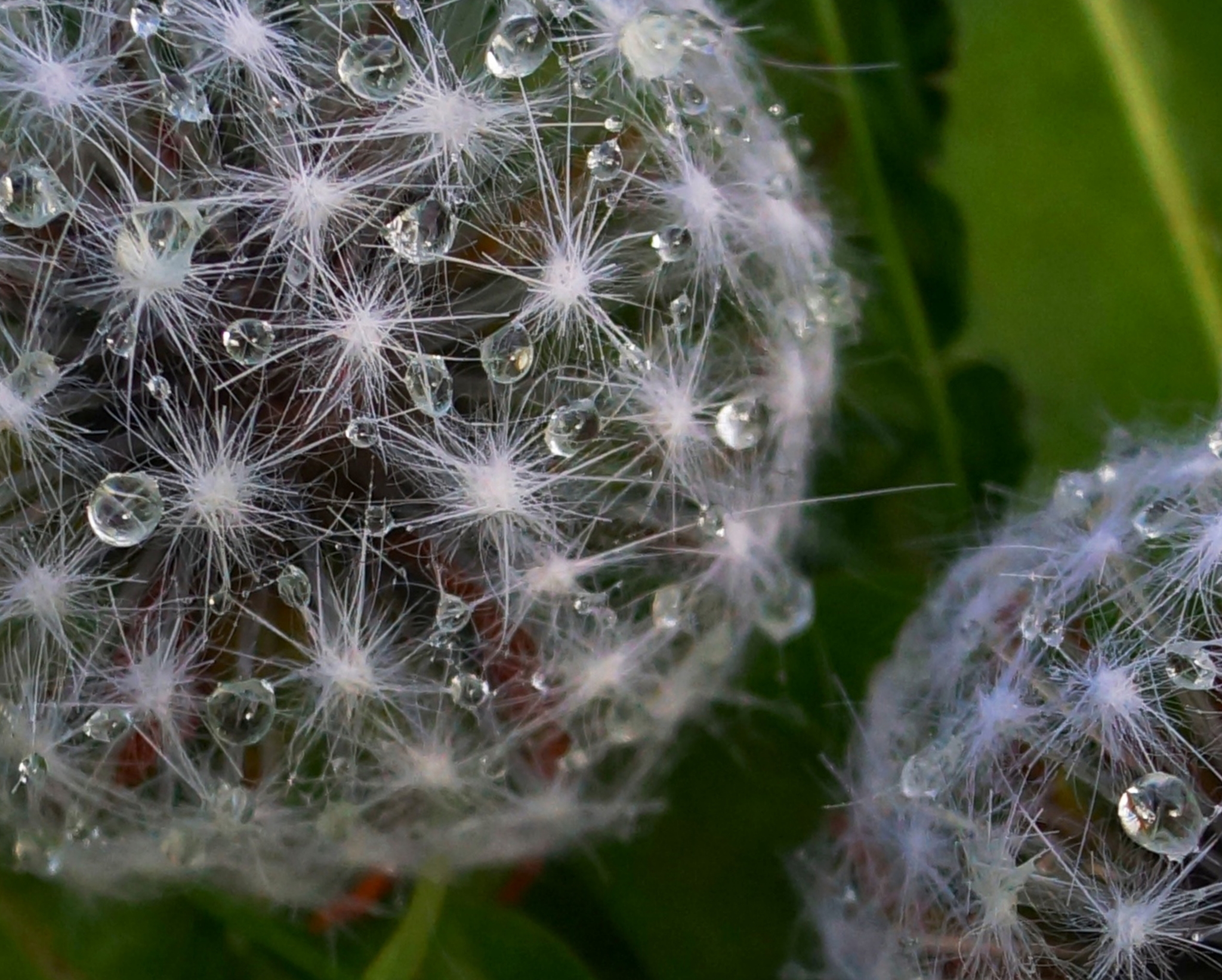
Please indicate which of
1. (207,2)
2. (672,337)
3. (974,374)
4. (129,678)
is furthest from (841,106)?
(129,678)

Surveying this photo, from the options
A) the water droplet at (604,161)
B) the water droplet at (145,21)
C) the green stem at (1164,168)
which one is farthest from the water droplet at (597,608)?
the green stem at (1164,168)

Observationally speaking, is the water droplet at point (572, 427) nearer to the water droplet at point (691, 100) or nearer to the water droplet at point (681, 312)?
the water droplet at point (681, 312)

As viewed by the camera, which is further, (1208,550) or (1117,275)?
(1117,275)

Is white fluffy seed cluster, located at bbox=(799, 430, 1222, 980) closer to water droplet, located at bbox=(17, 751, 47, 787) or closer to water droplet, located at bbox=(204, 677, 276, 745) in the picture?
water droplet, located at bbox=(204, 677, 276, 745)

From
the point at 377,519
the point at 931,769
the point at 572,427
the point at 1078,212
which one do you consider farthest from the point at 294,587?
the point at 1078,212

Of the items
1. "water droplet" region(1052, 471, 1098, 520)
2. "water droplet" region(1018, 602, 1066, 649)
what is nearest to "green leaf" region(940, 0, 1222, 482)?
"water droplet" region(1052, 471, 1098, 520)

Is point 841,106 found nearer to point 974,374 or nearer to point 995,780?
point 974,374
